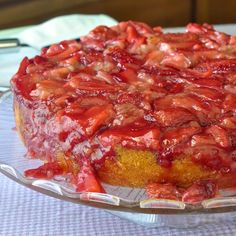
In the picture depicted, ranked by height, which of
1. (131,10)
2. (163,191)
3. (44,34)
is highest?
(163,191)

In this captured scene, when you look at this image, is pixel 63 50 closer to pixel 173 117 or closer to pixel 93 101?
pixel 93 101

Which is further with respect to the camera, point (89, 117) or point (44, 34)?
point (44, 34)

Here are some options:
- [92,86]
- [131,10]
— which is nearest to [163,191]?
[92,86]

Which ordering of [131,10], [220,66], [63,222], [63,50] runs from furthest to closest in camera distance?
[131,10], [63,50], [220,66], [63,222]

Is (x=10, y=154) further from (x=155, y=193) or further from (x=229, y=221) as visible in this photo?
(x=229, y=221)

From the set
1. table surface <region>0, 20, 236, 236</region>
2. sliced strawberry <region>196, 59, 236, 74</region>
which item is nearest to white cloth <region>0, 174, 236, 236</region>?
table surface <region>0, 20, 236, 236</region>

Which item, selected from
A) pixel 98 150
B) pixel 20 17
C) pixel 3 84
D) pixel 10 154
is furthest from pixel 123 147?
pixel 20 17

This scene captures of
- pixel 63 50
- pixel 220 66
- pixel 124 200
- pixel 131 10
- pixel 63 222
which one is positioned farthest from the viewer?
pixel 131 10
